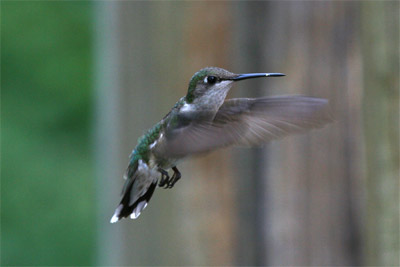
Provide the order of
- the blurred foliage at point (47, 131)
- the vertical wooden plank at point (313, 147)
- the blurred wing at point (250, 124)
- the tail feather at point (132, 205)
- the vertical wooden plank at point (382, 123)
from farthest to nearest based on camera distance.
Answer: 1. the blurred foliage at point (47, 131)
2. the vertical wooden plank at point (313, 147)
3. the vertical wooden plank at point (382, 123)
4. the tail feather at point (132, 205)
5. the blurred wing at point (250, 124)

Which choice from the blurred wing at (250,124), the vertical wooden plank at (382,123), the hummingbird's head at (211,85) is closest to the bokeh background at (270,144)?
the vertical wooden plank at (382,123)

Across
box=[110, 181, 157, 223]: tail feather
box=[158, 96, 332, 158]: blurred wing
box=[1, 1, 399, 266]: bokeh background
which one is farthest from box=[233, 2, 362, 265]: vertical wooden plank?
box=[110, 181, 157, 223]: tail feather

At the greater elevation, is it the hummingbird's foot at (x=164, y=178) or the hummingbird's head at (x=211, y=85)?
the hummingbird's head at (x=211, y=85)

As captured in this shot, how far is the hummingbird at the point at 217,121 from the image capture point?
1.07 metres

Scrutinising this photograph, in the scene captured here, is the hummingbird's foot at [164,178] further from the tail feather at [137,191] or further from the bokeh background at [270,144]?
the bokeh background at [270,144]

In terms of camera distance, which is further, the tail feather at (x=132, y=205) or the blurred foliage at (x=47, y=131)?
the blurred foliage at (x=47, y=131)

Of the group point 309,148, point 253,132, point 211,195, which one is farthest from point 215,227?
point 253,132

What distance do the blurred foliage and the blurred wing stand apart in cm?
323

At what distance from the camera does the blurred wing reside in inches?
41.6

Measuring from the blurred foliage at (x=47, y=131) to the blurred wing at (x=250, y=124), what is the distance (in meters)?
3.23

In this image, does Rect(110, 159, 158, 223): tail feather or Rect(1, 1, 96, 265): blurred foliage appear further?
Rect(1, 1, 96, 265): blurred foliage

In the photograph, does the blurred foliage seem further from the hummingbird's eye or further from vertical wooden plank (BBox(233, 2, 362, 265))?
the hummingbird's eye

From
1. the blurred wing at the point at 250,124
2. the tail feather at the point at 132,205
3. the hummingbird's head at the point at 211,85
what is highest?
the hummingbird's head at the point at 211,85

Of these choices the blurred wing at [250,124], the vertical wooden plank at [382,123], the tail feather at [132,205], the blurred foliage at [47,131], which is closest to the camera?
the blurred wing at [250,124]
